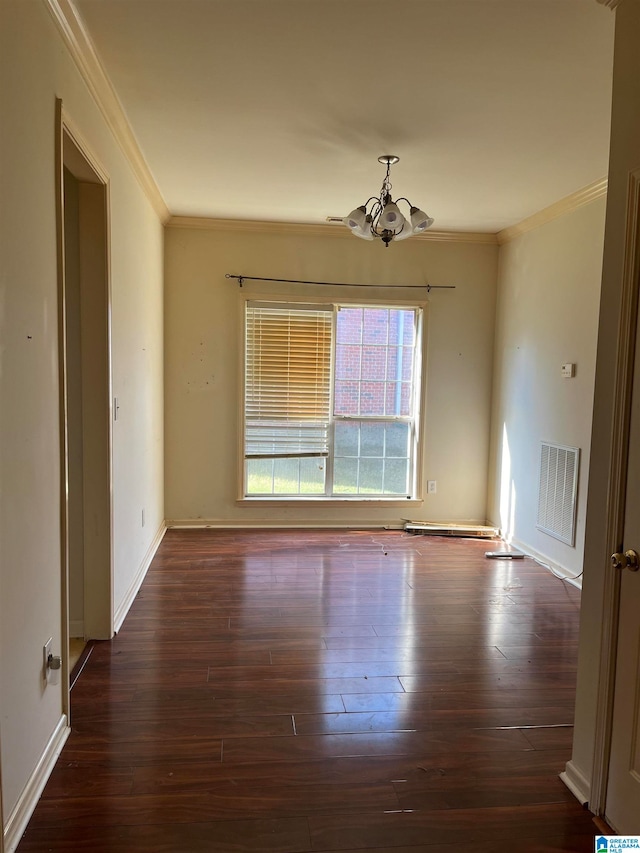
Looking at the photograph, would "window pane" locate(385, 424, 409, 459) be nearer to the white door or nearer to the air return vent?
the air return vent

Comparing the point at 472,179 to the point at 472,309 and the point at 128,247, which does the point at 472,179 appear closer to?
the point at 472,309

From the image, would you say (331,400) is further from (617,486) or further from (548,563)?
(617,486)

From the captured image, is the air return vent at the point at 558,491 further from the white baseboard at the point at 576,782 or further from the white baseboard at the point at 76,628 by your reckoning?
the white baseboard at the point at 76,628

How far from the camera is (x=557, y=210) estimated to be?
413 centimetres

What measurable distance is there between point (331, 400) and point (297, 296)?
1.00 meters

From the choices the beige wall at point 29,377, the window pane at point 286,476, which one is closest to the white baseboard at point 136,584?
the beige wall at point 29,377

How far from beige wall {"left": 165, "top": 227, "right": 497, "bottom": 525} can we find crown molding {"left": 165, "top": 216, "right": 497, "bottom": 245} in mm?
38

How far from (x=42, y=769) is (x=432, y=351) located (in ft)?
14.1

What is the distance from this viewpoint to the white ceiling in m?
2.04

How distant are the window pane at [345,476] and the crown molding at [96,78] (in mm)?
2900

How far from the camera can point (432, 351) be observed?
5.20m

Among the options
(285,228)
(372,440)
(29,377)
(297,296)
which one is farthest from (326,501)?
(29,377)

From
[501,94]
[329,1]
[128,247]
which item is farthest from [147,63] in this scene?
[501,94]

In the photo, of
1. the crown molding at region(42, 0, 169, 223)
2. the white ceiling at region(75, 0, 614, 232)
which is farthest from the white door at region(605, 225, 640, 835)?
the crown molding at region(42, 0, 169, 223)
